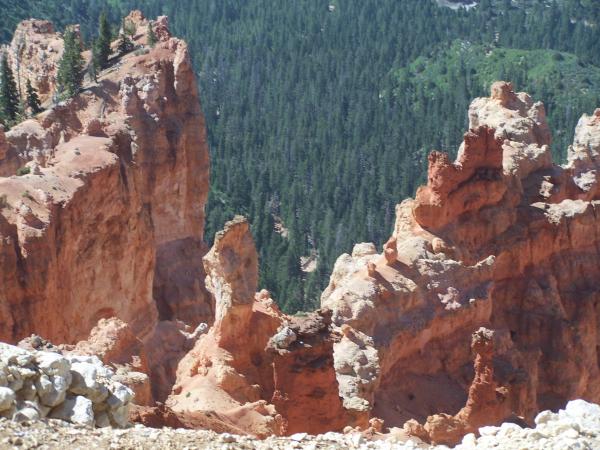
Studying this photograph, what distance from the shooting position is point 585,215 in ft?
140

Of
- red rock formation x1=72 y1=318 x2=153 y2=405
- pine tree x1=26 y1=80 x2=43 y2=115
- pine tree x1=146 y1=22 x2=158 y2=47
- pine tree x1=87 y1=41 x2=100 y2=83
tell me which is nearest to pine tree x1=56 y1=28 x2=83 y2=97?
pine tree x1=87 y1=41 x2=100 y2=83

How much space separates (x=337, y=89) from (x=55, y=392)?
12400cm

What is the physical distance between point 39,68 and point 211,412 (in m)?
40.8

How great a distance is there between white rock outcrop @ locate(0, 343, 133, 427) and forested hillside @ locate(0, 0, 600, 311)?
54854 millimetres

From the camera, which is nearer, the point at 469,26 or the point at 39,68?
the point at 39,68

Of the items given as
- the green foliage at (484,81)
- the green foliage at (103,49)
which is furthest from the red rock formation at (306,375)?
the green foliage at (484,81)

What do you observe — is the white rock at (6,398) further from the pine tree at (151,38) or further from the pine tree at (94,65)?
the pine tree at (151,38)

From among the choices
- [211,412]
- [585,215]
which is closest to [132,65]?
[585,215]

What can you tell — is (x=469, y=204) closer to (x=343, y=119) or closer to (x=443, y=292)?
(x=443, y=292)

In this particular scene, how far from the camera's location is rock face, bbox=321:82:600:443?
33.2 meters

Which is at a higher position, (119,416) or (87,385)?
(87,385)

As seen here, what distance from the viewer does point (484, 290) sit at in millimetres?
37625

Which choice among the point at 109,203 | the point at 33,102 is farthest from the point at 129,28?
the point at 109,203

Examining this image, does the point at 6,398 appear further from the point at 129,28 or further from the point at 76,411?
the point at 129,28
